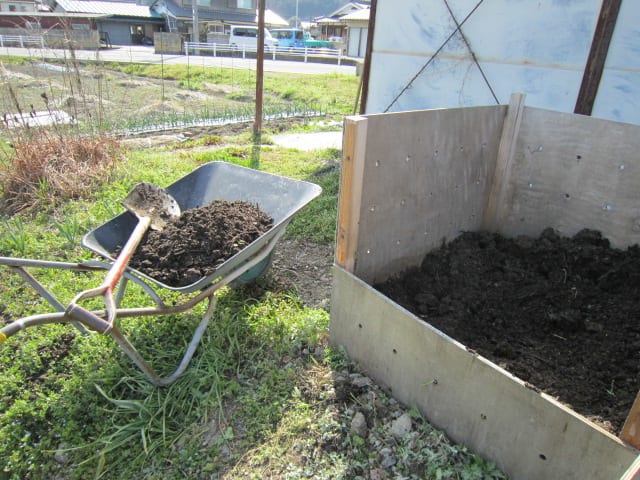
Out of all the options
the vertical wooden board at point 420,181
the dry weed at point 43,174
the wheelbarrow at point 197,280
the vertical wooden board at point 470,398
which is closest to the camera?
the vertical wooden board at point 470,398

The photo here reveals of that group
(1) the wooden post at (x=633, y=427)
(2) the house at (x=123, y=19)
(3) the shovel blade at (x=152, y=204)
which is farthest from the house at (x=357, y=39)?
(1) the wooden post at (x=633, y=427)

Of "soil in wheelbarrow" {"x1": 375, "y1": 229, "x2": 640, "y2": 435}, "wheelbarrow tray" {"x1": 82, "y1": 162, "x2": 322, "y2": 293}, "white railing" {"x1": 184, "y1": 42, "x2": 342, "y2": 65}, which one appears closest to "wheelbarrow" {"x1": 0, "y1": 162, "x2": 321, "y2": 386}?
"wheelbarrow tray" {"x1": 82, "y1": 162, "x2": 322, "y2": 293}

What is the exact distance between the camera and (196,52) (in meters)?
26.2

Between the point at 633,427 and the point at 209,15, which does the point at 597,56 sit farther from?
the point at 209,15

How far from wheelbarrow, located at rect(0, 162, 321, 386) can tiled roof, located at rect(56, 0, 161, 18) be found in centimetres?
4217

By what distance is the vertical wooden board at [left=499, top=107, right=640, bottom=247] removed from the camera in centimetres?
247

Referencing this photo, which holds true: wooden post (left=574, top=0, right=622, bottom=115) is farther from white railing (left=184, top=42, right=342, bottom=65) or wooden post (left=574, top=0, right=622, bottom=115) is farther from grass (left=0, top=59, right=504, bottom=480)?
white railing (left=184, top=42, right=342, bottom=65)

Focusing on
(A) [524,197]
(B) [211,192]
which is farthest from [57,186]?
(A) [524,197]

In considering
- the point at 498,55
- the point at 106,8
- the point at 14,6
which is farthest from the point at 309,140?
the point at 14,6

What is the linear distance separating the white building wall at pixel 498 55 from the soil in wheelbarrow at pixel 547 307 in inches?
73.5

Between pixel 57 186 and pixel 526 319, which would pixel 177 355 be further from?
pixel 57 186

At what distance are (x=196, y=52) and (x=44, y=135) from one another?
80.3ft

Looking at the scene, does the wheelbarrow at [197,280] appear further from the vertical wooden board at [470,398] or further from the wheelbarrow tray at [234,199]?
the vertical wooden board at [470,398]

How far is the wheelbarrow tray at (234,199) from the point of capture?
240cm
